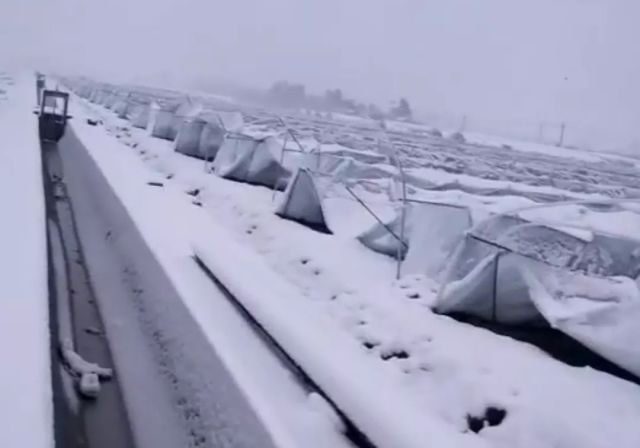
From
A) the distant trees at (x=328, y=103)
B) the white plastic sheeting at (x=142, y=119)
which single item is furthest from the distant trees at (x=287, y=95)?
the white plastic sheeting at (x=142, y=119)

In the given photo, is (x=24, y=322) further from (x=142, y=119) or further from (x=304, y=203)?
(x=142, y=119)

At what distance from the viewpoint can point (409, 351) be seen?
4.98 metres

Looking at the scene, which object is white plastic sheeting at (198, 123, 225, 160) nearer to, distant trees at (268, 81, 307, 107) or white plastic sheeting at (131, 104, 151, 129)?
white plastic sheeting at (131, 104, 151, 129)

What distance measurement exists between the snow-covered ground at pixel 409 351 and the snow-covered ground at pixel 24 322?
4.59ft

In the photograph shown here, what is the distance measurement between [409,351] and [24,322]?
2681 mm

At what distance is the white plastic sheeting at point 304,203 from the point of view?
909 cm

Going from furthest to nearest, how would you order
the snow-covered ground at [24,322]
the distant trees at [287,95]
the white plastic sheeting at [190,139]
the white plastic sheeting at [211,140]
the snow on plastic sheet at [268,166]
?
the distant trees at [287,95] < the white plastic sheeting at [190,139] < the white plastic sheeting at [211,140] < the snow on plastic sheet at [268,166] < the snow-covered ground at [24,322]

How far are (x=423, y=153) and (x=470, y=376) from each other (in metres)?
18.8

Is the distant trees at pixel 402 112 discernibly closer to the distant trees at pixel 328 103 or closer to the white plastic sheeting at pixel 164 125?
the distant trees at pixel 328 103

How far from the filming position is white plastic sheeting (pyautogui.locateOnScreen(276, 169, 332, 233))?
29.8 feet

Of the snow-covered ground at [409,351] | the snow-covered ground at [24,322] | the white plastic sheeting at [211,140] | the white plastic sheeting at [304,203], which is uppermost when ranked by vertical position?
the white plastic sheeting at [211,140]

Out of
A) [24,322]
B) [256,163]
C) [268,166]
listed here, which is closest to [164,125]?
[256,163]

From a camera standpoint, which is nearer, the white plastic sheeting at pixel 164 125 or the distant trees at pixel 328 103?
the white plastic sheeting at pixel 164 125

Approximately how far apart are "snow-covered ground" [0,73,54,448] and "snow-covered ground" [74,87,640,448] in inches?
55.0
